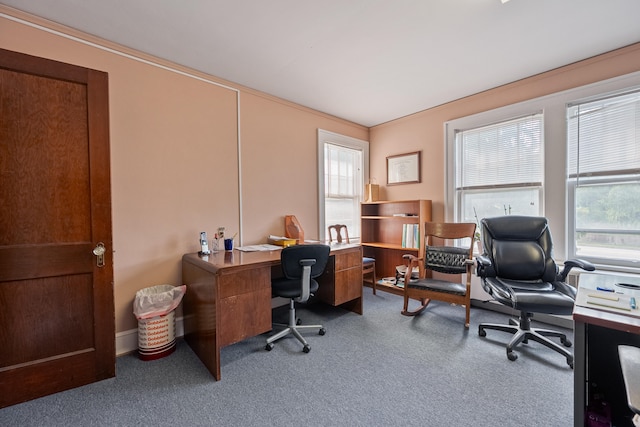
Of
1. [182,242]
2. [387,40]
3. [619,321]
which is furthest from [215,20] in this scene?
[619,321]

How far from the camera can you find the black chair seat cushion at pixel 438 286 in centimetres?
258

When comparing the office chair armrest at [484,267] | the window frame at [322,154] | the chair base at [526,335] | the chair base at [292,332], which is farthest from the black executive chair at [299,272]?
the chair base at [526,335]

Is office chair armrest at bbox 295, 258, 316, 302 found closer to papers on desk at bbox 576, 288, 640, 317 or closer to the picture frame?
papers on desk at bbox 576, 288, 640, 317

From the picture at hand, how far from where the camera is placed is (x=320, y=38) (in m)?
2.05

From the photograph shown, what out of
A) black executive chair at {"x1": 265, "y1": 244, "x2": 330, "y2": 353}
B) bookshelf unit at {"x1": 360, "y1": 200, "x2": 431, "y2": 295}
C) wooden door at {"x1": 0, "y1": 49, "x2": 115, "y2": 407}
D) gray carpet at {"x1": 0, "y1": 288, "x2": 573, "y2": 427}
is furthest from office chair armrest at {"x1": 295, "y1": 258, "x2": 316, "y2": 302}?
bookshelf unit at {"x1": 360, "y1": 200, "x2": 431, "y2": 295}

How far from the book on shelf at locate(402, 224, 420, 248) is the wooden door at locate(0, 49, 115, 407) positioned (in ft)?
10.3

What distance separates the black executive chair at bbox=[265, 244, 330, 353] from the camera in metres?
2.07

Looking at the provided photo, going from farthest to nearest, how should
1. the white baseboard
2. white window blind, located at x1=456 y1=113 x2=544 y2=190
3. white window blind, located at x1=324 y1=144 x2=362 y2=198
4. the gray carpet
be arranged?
white window blind, located at x1=324 y1=144 x2=362 y2=198 → white window blind, located at x1=456 y1=113 x2=544 y2=190 → the white baseboard → the gray carpet

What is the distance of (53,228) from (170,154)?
98cm

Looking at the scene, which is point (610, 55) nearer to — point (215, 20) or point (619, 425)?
point (619, 425)

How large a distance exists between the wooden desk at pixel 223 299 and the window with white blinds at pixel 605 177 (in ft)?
9.50

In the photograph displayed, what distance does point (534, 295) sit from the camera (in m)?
1.93

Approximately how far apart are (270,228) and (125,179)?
144cm

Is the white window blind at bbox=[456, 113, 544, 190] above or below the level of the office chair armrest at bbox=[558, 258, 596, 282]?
above
